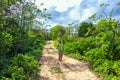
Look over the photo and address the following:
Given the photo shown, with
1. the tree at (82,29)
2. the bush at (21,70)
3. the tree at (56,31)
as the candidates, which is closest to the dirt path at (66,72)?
the bush at (21,70)

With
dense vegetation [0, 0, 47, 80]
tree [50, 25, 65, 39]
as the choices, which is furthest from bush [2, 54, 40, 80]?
tree [50, 25, 65, 39]

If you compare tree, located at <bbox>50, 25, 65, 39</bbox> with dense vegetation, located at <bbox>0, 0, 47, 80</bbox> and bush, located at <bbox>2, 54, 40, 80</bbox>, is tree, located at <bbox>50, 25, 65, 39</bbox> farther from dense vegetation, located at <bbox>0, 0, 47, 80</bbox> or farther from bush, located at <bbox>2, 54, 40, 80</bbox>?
bush, located at <bbox>2, 54, 40, 80</bbox>

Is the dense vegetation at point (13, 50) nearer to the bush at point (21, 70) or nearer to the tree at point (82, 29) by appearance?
the bush at point (21, 70)

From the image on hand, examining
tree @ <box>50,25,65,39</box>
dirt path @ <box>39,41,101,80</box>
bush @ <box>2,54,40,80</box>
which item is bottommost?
dirt path @ <box>39,41,101,80</box>

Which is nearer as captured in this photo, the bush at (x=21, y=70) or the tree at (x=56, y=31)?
the bush at (x=21, y=70)

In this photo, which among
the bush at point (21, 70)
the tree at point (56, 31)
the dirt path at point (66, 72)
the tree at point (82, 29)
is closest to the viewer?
the bush at point (21, 70)

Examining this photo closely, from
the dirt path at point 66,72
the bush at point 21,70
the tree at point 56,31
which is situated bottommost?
the dirt path at point 66,72

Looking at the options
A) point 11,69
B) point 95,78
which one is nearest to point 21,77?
point 11,69

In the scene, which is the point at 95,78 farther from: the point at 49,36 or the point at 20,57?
the point at 49,36

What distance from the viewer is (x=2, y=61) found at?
1271cm

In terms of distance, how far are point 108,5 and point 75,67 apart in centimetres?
484

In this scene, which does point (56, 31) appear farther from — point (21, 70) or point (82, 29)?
point (21, 70)

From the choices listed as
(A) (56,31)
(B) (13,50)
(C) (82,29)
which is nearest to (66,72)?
(B) (13,50)

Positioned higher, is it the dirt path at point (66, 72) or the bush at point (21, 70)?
the bush at point (21, 70)
